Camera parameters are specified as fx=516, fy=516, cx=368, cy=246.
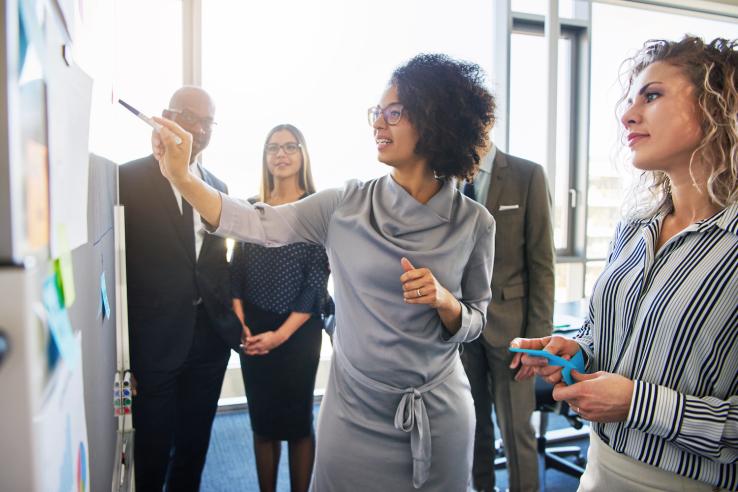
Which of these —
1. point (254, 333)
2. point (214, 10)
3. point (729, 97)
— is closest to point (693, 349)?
point (729, 97)

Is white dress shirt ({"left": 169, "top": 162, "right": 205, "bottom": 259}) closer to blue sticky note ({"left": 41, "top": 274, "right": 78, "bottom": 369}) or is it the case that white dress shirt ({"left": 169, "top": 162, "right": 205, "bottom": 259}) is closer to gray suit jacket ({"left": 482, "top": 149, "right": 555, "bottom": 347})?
gray suit jacket ({"left": 482, "top": 149, "right": 555, "bottom": 347})

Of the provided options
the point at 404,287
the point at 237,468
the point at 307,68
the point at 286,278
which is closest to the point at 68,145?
the point at 404,287

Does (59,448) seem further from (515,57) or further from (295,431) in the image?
(515,57)

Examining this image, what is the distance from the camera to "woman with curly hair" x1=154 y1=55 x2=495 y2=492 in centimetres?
119

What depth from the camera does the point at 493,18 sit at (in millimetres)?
3842

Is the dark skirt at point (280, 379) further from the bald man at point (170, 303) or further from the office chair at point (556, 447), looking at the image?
the office chair at point (556, 447)

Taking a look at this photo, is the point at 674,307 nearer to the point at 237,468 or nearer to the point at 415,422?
the point at 415,422

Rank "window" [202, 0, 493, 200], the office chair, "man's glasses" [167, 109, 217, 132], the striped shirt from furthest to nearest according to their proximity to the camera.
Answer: "window" [202, 0, 493, 200]
the office chair
"man's glasses" [167, 109, 217, 132]
the striped shirt

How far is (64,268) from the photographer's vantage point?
1.70 feet

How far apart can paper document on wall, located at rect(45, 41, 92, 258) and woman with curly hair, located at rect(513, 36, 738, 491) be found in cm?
83

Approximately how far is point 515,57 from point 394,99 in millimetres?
2972

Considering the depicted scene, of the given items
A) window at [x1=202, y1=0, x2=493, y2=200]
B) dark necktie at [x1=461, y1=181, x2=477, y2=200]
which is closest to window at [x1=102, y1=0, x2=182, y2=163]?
window at [x1=202, y1=0, x2=493, y2=200]

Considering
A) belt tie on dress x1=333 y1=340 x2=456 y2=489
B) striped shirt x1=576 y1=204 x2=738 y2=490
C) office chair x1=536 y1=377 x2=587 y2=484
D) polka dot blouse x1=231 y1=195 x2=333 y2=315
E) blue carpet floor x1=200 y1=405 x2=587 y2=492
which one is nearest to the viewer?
striped shirt x1=576 y1=204 x2=738 y2=490

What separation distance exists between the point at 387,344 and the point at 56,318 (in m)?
0.83
